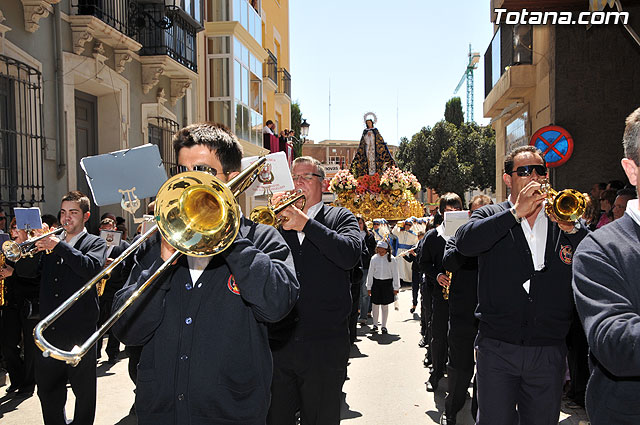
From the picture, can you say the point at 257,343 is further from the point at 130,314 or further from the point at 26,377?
the point at 26,377

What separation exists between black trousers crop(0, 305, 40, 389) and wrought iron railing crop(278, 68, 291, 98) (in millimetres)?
25445

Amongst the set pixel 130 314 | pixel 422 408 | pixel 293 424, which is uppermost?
pixel 130 314

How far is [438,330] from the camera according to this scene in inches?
265

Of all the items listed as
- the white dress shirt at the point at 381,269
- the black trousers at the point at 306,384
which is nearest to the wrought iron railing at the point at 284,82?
the white dress shirt at the point at 381,269

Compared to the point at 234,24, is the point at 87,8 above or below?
below

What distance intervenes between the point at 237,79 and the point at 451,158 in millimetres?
27125

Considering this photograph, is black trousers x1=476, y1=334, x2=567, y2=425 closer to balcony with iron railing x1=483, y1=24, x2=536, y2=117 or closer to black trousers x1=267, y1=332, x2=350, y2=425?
black trousers x1=267, y1=332, x2=350, y2=425

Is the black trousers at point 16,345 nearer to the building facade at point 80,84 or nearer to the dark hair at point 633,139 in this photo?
the building facade at point 80,84

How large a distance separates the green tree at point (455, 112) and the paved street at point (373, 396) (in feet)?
200

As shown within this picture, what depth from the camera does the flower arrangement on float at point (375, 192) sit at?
1281cm

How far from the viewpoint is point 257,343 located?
2.43m

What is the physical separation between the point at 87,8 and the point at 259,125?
41.3ft

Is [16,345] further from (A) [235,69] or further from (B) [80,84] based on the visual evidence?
(A) [235,69]

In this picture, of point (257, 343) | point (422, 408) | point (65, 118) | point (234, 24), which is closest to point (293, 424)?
point (257, 343)
